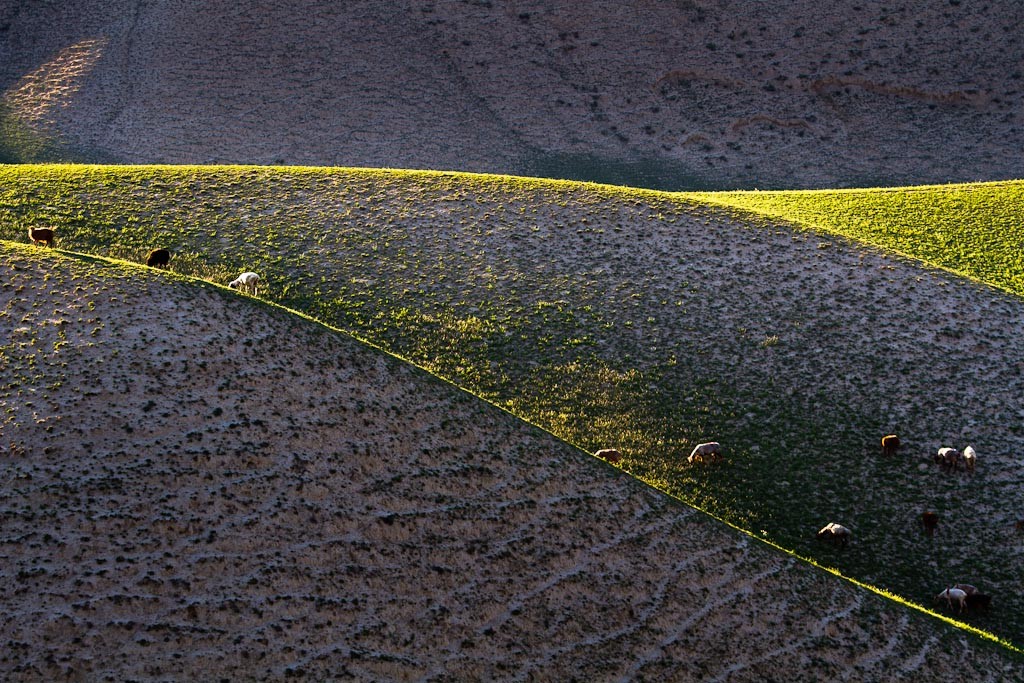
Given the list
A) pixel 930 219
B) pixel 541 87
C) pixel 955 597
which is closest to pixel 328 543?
pixel 955 597

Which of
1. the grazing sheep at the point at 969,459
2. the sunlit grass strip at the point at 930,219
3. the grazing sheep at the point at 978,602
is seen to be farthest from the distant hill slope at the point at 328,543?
the sunlit grass strip at the point at 930,219

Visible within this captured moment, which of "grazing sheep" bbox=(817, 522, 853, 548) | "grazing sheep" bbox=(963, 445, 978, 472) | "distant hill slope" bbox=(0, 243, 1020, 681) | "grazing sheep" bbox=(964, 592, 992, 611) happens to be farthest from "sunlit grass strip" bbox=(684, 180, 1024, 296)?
"distant hill slope" bbox=(0, 243, 1020, 681)

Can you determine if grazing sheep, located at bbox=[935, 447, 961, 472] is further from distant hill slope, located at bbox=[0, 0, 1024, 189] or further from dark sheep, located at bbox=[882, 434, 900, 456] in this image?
distant hill slope, located at bbox=[0, 0, 1024, 189]

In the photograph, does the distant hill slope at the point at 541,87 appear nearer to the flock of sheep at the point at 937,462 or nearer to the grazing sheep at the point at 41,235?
the grazing sheep at the point at 41,235

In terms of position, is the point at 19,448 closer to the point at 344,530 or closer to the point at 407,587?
the point at 344,530

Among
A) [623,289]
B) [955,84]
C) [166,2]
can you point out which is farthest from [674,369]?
[166,2]

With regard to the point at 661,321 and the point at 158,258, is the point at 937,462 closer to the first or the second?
the point at 661,321
